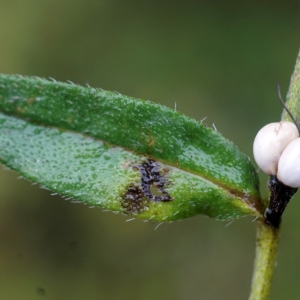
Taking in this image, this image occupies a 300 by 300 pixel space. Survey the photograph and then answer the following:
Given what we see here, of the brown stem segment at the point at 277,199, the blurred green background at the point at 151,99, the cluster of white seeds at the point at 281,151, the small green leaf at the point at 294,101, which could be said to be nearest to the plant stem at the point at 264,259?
the brown stem segment at the point at 277,199

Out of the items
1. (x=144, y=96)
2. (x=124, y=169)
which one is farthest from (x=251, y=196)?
(x=144, y=96)

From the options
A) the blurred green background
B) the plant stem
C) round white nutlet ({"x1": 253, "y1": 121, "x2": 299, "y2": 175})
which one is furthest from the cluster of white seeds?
the blurred green background

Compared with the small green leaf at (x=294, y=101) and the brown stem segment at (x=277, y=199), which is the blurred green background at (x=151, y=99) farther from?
the small green leaf at (x=294, y=101)

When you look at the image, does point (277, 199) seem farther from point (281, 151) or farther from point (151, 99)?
point (151, 99)

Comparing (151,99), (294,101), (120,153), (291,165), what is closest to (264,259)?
(291,165)

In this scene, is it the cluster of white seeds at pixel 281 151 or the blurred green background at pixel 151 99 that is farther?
the blurred green background at pixel 151 99

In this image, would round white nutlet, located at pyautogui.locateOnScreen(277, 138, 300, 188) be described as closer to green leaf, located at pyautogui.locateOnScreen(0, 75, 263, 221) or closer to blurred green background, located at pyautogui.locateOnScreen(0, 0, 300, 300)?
green leaf, located at pyautogui.locateOnScreen(0, 75, 263, 221)

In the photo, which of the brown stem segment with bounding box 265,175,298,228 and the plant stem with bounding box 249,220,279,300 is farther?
the plant stem with bounding box 249,220,279,300

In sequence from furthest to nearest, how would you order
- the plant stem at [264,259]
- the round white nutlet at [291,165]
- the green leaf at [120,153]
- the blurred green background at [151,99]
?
the blurred green background at [151,99]
the green leaf at [120,153]
the plant stem at [264,259]
the round white nutlet at [291,165]
